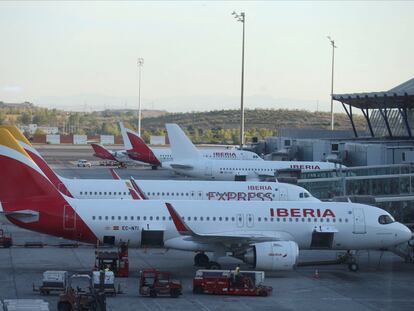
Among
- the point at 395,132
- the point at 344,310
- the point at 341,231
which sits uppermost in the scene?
the point at 395,132

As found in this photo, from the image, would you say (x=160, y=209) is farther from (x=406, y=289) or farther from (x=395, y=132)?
(x=395, y=132)

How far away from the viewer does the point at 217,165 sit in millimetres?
74312

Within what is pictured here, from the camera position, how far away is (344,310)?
27953 mm

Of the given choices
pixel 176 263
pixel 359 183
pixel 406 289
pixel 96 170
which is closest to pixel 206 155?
pixel 96 170

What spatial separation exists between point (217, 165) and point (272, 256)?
41.5 metres

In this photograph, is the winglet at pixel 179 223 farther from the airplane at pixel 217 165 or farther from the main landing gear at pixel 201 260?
the airplane at pixel 217 165

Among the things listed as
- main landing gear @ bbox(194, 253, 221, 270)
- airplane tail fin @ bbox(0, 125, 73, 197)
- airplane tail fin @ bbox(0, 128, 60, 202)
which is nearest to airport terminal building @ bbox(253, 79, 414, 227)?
main landing gear @ bbox(194, 253, 221, 270)

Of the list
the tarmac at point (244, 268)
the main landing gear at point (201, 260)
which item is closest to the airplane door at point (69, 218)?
the tarmac at point (244, 268)

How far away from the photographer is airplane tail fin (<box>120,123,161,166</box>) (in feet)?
298

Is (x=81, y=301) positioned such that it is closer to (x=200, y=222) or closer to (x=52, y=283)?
(x=52, y=283)

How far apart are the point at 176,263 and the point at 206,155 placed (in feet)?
170

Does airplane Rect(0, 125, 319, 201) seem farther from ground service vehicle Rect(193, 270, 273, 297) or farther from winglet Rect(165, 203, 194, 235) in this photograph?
ground service vehicle Rect(193, 270, 273, 297)

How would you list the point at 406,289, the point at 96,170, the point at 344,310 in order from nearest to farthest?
the point at 344,310, the point at 406,289, the point at 96,170

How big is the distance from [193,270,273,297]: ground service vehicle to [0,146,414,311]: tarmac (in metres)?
0.38
